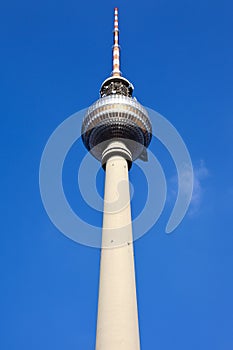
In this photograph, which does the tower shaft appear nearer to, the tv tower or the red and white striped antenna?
the tv tower

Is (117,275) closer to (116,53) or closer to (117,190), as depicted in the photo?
(117,190)

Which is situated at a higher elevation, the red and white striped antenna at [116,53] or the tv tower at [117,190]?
the red and white striped antenna at [116,53]

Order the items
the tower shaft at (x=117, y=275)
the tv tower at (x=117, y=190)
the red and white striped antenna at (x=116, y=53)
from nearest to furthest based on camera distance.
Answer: the tower shaft at (x=117, y=275)
the tv tower at (x=117, y=190)
the red and white striped antenna at (x=116, y=53)

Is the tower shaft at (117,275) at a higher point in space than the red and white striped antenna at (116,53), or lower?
lower

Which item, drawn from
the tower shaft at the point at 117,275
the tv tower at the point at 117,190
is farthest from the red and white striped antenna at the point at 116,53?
the tower shaft at the point at 117,275

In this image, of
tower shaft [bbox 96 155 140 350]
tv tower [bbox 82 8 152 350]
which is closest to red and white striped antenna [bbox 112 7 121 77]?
tv tower [bbox 82 8 152 350]

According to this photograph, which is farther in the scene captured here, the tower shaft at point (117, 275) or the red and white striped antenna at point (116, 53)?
the red and white striped antenna at point (116, 53)

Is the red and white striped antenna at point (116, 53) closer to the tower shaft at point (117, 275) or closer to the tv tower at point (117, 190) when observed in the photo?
the tv tower at point (117, 190)

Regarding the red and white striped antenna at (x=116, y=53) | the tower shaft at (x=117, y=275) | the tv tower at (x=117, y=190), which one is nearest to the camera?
the tower shaft at (x=117, y=275)

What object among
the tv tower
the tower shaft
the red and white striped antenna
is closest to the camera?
the tower shaft
